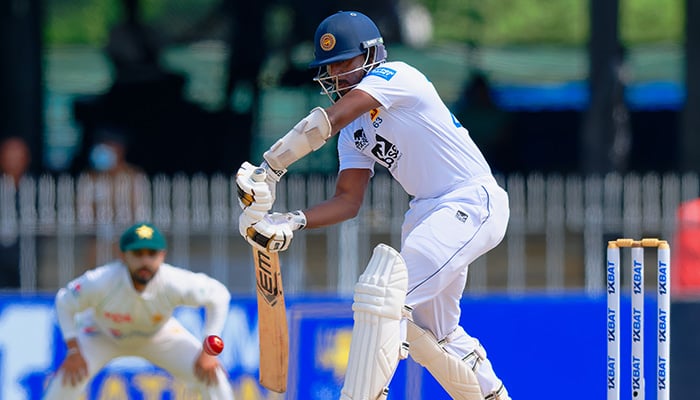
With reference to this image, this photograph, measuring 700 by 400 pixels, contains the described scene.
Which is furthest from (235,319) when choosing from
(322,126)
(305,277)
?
(322,126)

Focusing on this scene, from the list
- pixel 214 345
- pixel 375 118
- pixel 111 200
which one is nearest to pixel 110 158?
pixel 111 200

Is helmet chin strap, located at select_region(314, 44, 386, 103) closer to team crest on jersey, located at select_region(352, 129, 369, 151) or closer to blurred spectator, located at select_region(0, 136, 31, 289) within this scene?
team crest on jersey, located at select_region(352, 129, 369, 151)

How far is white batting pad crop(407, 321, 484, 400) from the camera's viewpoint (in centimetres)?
534

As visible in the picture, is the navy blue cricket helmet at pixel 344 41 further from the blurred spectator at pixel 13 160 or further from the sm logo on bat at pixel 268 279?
the blurred spectator at pixel 13 160

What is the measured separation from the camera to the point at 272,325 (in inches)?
207

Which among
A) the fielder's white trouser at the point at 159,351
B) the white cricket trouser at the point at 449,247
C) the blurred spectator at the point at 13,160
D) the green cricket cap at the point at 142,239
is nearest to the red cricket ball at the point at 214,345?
the fielder's white trouser at the point at 159,351

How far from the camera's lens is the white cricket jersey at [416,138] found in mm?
5094

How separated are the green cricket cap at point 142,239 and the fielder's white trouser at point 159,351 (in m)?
0.47

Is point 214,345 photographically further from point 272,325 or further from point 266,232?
point 266,232

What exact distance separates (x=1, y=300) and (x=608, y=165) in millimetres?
6017

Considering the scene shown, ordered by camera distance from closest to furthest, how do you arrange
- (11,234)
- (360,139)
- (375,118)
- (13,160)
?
(375,118) → (360,139) → (11,234) → (13,160)

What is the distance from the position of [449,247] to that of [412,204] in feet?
1.20

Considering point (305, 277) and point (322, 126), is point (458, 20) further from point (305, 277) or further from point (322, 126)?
point (322, 126)

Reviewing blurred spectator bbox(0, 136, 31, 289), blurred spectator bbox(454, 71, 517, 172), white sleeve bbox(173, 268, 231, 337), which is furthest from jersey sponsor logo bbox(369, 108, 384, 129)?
blurred spectator bbox(454, 71, 517, 172)
